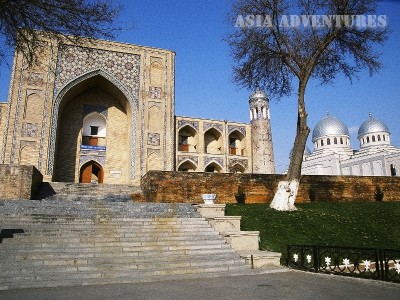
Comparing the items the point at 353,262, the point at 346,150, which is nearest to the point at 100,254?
the point at 353,262

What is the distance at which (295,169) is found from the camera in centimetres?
1116

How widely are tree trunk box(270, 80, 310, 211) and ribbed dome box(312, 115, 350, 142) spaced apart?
4442cm

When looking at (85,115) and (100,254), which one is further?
(85,115)

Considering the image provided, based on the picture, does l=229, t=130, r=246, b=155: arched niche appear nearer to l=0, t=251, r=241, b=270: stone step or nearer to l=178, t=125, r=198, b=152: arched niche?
l=178, t=125, r=198, b=152: arched niche

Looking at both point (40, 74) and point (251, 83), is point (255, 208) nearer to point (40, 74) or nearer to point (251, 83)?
point (251, 83)

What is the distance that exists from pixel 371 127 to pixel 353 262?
53.4m

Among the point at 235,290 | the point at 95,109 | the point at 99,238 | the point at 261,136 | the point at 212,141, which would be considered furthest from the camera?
the point at 261,136

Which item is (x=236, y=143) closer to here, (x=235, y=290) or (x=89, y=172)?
(x=89, y=172)

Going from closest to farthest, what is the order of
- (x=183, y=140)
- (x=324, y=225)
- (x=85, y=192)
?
(x=324, y=225) → (x=85, y=192) → (x=183, y=140)

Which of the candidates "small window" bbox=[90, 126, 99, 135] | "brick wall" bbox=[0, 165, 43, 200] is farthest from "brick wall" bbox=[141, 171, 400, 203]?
"small window" bbox=[90, 126, 99, 135]

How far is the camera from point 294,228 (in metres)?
8.74

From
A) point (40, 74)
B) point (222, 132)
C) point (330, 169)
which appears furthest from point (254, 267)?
point (330, 169)

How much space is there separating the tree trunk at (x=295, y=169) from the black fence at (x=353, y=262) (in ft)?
12.1

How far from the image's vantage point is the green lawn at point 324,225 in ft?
26.1
